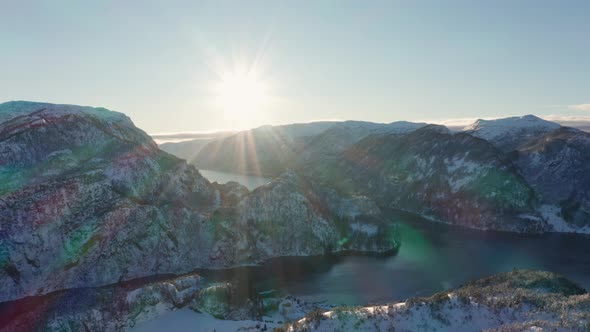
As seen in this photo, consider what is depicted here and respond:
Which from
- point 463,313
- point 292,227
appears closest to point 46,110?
point 292,227

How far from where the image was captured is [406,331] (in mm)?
44750

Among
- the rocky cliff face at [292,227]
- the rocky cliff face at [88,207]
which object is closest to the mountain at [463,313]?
the rocky cliff face at [292,227]

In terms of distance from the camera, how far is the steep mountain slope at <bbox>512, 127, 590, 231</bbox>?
131 meters

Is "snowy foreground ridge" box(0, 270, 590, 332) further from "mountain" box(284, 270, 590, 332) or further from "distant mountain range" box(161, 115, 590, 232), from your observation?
"distant mountain range" box(161, 115, 590, 232)

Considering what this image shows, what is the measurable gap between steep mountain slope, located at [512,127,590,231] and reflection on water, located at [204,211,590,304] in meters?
17.0

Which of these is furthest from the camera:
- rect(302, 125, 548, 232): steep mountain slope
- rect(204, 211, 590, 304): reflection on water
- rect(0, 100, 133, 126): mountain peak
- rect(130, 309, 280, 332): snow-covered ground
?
rect(302, 125, 548, 232): steep mountain slope

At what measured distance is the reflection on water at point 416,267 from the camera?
73875 mm

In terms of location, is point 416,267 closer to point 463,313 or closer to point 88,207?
point 463,313

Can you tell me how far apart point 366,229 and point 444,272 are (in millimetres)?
24477

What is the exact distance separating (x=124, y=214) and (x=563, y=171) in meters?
154

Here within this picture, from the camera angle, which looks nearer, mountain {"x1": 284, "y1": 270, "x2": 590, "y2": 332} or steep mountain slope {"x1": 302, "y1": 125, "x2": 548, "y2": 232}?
mountain {"x1": 284, "y1": 270, "x2": 590, "y2": 332}

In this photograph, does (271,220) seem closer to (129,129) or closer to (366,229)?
(366,229)

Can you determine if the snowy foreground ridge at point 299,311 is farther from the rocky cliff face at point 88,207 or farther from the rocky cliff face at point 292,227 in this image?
the rocky cliff face at point 292,227

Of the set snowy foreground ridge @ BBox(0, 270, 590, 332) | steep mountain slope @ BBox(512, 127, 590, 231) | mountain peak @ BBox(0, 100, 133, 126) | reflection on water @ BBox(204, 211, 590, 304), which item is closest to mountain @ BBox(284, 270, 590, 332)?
snowy foreground ridge @ BBox(0, 270, 590, 332)
